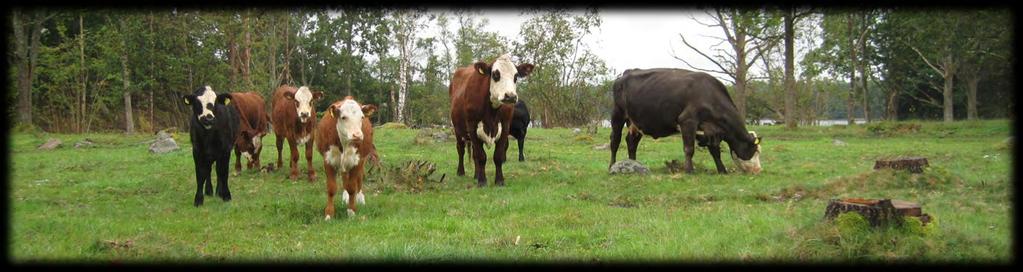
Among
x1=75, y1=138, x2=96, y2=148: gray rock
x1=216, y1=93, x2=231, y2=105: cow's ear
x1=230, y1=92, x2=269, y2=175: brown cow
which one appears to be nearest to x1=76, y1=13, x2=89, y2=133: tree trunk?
x1=75, y1=138, x2=96, y2=148: gray rock

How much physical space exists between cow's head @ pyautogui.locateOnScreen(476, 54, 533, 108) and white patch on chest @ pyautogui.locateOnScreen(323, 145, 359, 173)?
2293 mm

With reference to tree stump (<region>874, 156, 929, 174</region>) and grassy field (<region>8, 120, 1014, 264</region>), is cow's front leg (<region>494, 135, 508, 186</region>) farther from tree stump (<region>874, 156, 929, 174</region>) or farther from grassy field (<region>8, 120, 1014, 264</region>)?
tree stump (<region>874, 156, 929, 174</region>)

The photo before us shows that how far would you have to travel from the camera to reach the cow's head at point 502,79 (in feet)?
30.0

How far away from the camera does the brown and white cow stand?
24.9 feet

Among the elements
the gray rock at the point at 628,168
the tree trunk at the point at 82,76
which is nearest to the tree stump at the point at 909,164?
the gray rock at the point at 628,168

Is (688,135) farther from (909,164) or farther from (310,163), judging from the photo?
(310,163)

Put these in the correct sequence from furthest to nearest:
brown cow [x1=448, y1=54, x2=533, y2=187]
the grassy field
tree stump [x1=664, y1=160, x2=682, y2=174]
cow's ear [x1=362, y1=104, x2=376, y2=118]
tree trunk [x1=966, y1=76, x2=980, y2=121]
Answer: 1. tree trunk [x1=966, y1=76, x2=980, y2=121]
2. tree stump [x1=664, y1=160, x2=682, y2=174]
3. brown cow [x1=448, y1=54, x2=533, y2=187]
4. cow's ear [x1=362, y1=104, x2=376, y2=118]
5. the grassy field

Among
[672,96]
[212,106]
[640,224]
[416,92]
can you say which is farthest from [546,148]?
[416,92]

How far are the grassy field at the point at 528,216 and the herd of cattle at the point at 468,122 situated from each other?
0.41 meters

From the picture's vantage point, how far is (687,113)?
11180 millimetres

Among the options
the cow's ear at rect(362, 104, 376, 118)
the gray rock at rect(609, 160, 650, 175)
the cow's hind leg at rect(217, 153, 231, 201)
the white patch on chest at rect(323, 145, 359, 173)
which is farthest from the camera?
the gray rock at rect(609, 160, 650, 175)

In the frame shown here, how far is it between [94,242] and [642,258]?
4475mm

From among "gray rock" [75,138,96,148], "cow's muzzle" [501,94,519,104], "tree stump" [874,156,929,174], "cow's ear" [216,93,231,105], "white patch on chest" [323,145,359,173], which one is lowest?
"tree stump" [874,156,929,174]

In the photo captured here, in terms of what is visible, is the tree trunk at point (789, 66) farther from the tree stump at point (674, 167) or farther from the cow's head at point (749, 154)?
the tree stump at point (674, 167)
